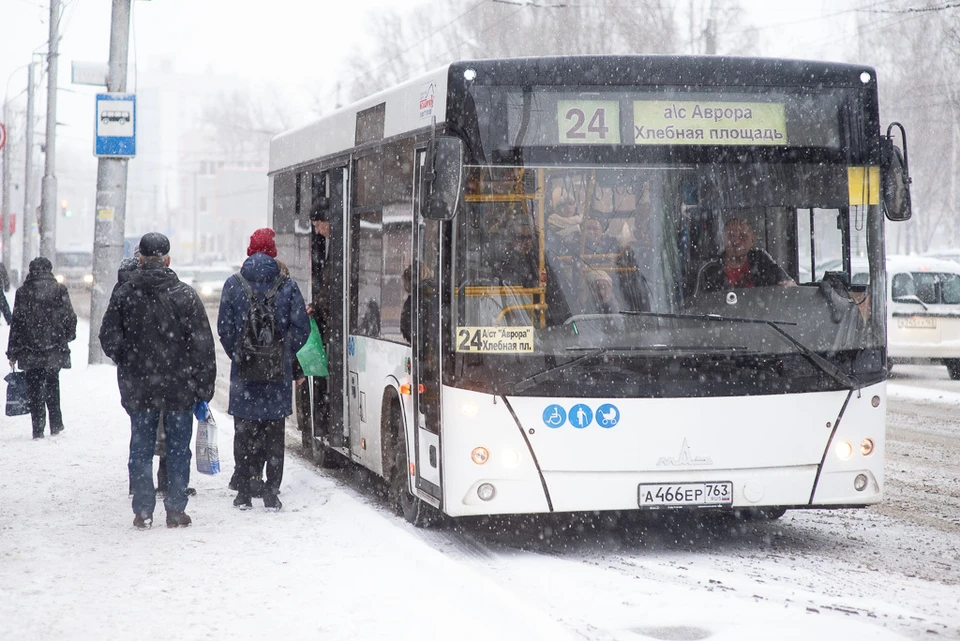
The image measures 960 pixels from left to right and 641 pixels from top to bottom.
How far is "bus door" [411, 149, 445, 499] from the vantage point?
784 centimetres

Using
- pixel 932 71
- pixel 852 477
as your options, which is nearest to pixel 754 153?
pixel 852 477

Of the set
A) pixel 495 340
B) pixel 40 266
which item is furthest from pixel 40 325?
pixel 495 340

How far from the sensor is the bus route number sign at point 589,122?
7.64 m

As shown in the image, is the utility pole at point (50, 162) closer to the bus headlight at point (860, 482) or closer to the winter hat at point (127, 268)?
the winter hat at point (127, 268)

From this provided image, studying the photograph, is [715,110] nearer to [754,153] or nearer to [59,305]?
[754,153]

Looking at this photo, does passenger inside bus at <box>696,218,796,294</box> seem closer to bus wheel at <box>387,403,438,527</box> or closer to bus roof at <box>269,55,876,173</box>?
bus roof at <box>269,55,876,173</box>

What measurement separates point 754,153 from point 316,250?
14.7 ft

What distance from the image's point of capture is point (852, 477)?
7.91 meters

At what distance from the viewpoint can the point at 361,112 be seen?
10164 millimetres

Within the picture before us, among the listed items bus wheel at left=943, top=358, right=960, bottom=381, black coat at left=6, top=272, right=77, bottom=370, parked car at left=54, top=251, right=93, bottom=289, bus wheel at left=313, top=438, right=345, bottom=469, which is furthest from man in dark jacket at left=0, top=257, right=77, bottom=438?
parked car at left=54, top=251, right=93, bottom=289

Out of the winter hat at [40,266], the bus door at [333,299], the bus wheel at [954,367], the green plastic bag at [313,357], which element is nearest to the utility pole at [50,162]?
the bus wheel at [954,367]

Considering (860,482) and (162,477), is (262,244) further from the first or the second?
(860,482)

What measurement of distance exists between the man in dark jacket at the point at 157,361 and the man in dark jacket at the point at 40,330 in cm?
459

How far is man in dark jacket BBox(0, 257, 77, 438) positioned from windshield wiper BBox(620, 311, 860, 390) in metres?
7.13
